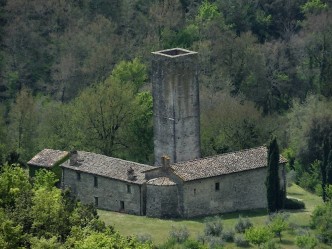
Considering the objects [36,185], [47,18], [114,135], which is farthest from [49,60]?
[36,185]

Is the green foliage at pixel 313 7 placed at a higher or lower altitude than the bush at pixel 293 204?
higher

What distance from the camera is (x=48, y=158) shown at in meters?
73.9

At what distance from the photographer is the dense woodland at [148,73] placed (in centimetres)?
7969

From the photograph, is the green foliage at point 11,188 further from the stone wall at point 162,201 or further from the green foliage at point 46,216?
the stone wall at point 162,201

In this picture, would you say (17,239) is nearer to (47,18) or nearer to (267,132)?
(267,132)

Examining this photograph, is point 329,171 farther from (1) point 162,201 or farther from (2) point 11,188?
(2) point 11,188

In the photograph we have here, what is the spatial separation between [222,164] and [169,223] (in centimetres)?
506

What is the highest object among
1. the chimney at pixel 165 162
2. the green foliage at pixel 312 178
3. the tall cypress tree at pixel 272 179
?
the chimney at pixel 165 162

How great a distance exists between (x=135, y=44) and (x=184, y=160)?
2496 cm

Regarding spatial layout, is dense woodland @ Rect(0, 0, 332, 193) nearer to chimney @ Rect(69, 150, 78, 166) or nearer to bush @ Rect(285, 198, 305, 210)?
bush @ Rect(285, 198, 305, 210)

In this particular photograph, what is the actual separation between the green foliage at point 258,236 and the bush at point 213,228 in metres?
2.00

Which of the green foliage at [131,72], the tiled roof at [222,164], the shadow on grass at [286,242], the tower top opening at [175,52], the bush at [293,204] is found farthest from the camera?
the green foliage at [131,72]

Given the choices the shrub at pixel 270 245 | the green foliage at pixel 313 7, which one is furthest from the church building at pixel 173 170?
the green foliage at pixel 313 7

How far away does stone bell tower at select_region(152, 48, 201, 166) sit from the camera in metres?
72.3
